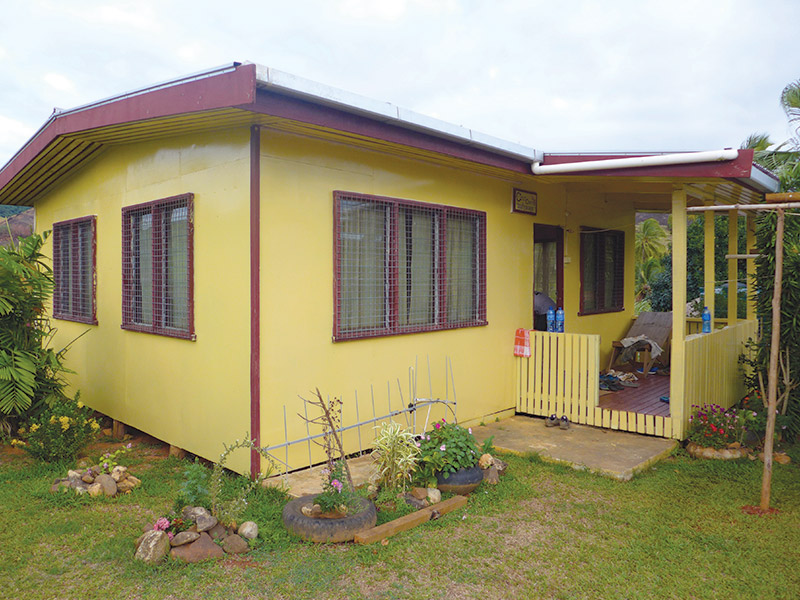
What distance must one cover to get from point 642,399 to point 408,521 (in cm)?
439

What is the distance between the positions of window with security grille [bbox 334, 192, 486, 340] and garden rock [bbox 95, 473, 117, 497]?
211 centimetres

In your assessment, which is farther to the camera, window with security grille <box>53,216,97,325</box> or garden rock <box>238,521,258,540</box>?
window with security grille <box>53,216,97,325</box>

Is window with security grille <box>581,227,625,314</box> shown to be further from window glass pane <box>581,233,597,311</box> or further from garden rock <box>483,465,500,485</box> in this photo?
garden rock <box>483,465,500,485</box>

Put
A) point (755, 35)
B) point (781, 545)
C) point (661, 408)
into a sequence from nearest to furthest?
point (781, 545)
point (661, 408)
point (755, 35)

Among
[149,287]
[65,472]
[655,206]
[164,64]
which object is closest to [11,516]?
[65,472]

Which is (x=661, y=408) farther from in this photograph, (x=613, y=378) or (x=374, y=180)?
(x=374, y=180)

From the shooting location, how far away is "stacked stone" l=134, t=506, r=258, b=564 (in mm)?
3383

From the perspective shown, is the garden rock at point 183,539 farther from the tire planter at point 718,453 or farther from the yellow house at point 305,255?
the tire planter at point 718,453

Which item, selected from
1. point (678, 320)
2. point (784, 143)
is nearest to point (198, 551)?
point (678, 320)

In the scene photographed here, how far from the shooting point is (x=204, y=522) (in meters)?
3.57

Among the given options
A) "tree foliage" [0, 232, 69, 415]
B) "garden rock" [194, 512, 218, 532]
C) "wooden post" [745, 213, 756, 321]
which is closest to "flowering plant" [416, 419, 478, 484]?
"garden rock" [194, 512, 218, 532]

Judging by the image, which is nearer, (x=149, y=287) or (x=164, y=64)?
(x=149, y=287)

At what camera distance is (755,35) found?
24.2 m

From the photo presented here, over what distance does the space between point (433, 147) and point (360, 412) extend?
249cm
